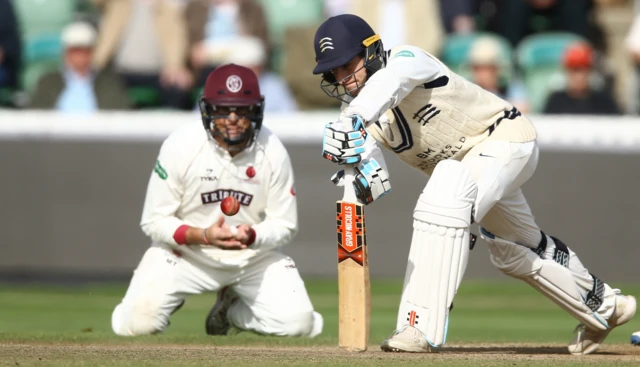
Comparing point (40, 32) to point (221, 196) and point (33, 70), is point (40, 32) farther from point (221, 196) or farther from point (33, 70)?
point (221, 196)

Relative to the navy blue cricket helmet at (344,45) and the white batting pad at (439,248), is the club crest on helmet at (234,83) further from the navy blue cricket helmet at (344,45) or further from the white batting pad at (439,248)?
the white batting pad at (439,248)

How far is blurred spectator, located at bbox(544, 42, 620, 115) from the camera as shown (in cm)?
1164

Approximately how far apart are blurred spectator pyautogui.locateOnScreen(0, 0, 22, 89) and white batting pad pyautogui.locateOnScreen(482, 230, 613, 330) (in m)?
7.62

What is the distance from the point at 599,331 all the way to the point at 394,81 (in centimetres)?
222

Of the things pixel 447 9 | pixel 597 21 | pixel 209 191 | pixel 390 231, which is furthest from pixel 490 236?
pixel 597 21

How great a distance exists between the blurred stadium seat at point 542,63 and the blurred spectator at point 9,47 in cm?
558

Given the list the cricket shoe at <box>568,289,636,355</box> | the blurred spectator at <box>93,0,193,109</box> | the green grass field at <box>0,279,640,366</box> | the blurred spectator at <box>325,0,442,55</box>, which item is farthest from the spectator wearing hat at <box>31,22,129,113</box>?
the cricket shoe at <box>568,289,636,355</box>

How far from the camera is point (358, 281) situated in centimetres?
574

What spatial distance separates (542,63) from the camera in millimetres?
12703

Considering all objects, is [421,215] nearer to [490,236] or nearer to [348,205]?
[348,205]

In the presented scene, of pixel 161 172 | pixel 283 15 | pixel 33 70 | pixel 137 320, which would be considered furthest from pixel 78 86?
pixel 137 320

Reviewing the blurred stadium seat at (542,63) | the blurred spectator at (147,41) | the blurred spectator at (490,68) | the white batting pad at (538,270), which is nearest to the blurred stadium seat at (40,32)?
the blurred spectator at (147,41)

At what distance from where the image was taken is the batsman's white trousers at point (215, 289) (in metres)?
7.57

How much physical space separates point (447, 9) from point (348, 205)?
753 cm
